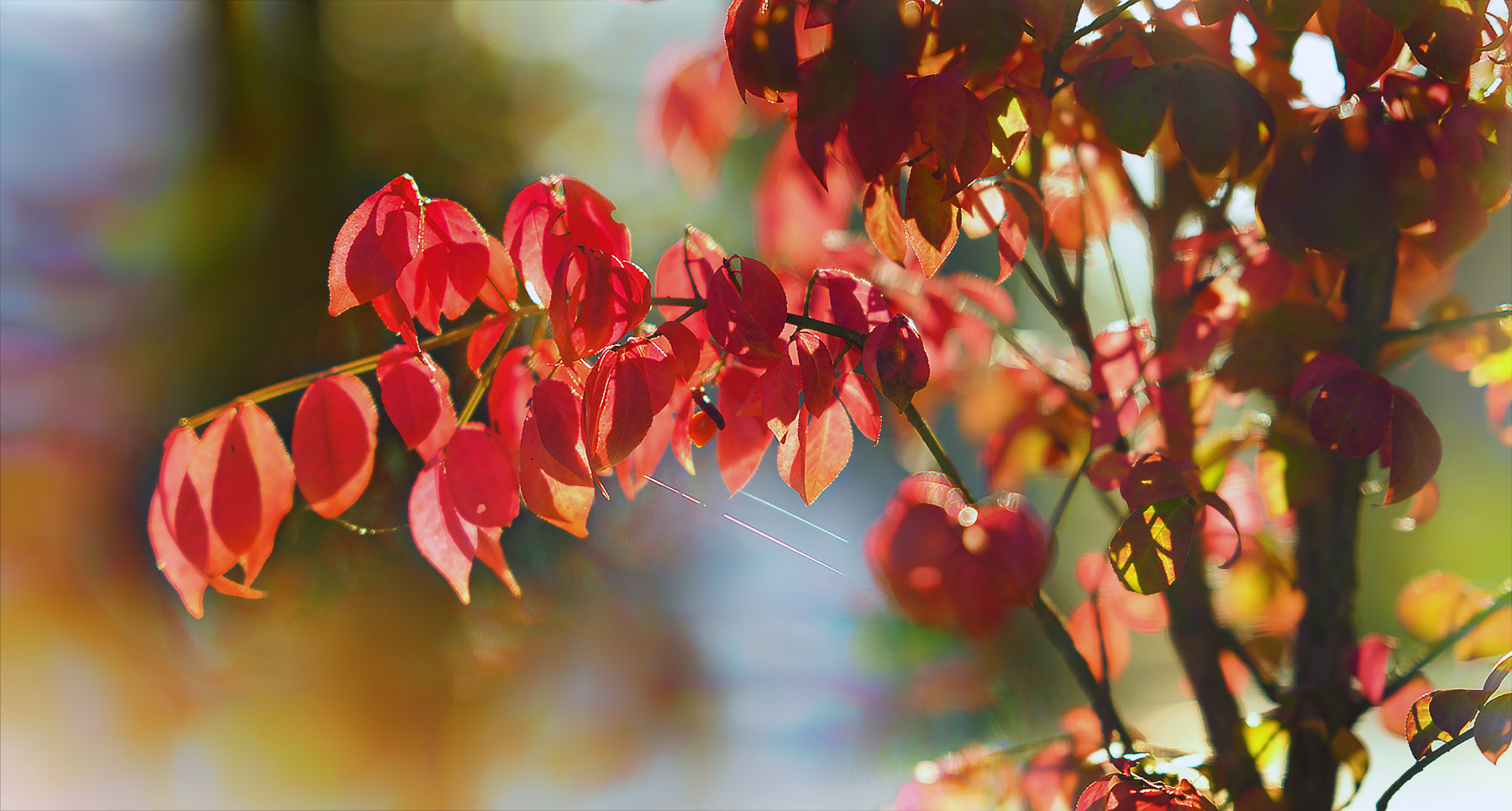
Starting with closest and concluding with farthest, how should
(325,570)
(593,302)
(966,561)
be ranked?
(593,302) → (966,561) → (325,570)

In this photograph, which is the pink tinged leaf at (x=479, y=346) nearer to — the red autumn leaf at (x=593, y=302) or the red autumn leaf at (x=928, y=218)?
the red autumn leaf at (x=593, y=302)

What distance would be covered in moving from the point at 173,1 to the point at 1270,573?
2456mm

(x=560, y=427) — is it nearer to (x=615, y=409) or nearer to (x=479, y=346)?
(x=615, y=409)

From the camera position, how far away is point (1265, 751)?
594mm

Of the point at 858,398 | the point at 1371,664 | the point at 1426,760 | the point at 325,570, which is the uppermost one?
the point at 325,570

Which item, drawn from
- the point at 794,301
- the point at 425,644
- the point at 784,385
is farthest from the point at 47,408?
the point at 784,385

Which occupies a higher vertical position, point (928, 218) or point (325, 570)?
point (325, 570)

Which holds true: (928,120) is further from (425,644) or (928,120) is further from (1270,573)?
(425,644)

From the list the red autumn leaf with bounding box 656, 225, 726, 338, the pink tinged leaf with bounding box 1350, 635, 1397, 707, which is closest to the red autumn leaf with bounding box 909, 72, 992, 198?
the red autumn leaf with bounding box 656, 225, 726, 338

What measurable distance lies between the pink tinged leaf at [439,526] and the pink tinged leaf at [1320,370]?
50 centimetres

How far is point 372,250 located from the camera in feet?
1.18

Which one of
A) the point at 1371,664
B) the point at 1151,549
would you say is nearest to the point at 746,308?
the point at 1151,549

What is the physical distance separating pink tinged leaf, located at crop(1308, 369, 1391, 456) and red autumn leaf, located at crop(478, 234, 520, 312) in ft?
1.52

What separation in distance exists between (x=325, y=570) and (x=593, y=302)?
6.59ft
